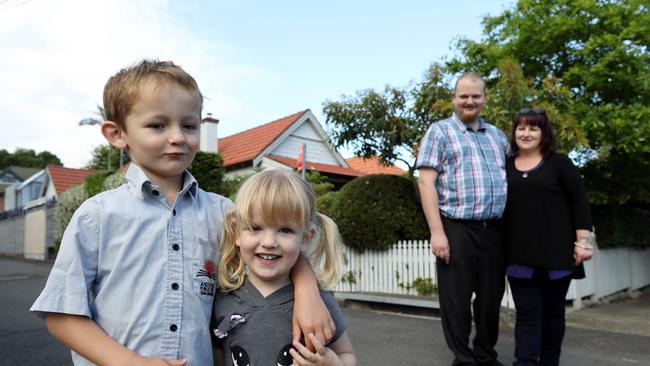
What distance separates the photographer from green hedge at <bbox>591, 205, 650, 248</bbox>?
8.45 m

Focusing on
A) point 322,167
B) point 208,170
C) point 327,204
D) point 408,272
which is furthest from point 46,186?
point 408,272

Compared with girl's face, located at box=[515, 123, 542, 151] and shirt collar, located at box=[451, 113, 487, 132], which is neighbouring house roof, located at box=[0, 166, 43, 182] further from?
girl's face, located at box=[515, 123, 542, 151]

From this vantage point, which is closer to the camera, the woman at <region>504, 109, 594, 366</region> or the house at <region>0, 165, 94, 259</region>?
the woman at <region>504, 109, 594, 366</region>

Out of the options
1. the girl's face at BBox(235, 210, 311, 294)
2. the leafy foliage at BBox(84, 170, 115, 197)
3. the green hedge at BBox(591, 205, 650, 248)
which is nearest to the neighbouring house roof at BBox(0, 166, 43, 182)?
the leafy foliage at BBox(84, 170, 115, 197)

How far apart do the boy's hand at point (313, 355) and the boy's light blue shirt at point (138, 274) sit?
0.86 feet

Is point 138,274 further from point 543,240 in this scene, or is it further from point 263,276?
point 543,240

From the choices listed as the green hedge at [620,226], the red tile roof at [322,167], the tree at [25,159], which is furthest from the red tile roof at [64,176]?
the tree at [25,159]

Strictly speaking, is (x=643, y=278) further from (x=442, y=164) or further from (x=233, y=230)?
(x=233, y=230)

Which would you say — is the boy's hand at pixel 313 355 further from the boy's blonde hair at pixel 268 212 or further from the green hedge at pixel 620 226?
the green hedge at pixel 620 226

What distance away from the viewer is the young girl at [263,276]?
1572 millimetres

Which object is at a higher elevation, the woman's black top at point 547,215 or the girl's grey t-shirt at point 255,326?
the woman's black top at point 547,215

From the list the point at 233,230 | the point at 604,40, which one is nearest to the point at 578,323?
the point at 604,40

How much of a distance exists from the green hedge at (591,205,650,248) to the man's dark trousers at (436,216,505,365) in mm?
5707

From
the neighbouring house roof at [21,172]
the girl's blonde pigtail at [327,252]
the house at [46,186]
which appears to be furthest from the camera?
the neighbouring house roof at [21,172]
